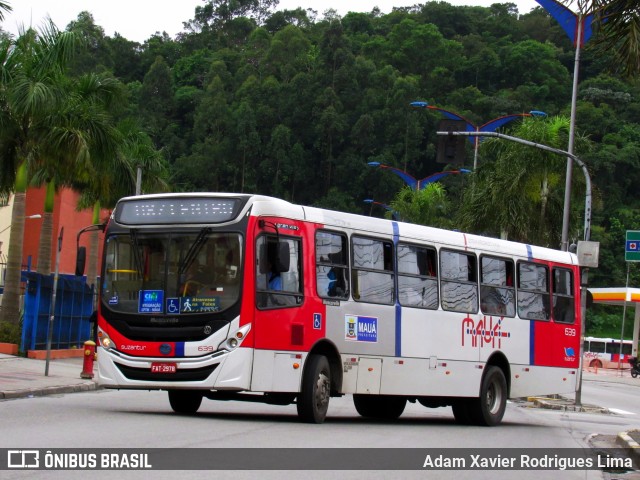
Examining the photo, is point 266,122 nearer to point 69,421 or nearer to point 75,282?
point 75,282

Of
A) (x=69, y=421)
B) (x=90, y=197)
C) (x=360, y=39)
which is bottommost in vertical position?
(x=69, y=421)

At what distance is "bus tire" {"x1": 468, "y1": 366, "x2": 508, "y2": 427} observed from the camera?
19.6 metres

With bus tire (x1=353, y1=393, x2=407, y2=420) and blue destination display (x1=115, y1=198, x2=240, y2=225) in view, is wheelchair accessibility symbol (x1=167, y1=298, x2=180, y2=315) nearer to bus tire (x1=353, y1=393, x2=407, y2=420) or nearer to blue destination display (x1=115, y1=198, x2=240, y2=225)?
blue destination display (x1=115, y1=198, x2=240, y2=225)

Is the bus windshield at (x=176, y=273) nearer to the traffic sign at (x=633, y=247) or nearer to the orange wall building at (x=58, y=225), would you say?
the traffic sign at (x=633, y=247)

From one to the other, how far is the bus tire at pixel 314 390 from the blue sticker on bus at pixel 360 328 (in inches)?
27.5

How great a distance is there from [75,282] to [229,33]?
11070 centimetres

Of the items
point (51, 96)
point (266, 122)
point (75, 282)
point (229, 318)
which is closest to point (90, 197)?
Answer: point (75, 282)

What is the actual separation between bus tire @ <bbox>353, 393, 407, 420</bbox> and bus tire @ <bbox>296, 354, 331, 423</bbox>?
10.2 ft

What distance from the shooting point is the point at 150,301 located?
15648mm

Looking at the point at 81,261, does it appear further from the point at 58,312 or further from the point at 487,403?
the point at 58,312

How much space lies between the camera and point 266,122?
9475cm

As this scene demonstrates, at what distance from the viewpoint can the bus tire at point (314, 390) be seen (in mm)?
15906

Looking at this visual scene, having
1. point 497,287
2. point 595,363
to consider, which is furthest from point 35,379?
point 595,363

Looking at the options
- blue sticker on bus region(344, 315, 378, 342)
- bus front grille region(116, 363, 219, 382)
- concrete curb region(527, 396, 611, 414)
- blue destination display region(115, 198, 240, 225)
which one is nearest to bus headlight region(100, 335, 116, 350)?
bus front grille region(116, 363, 219, 382)
